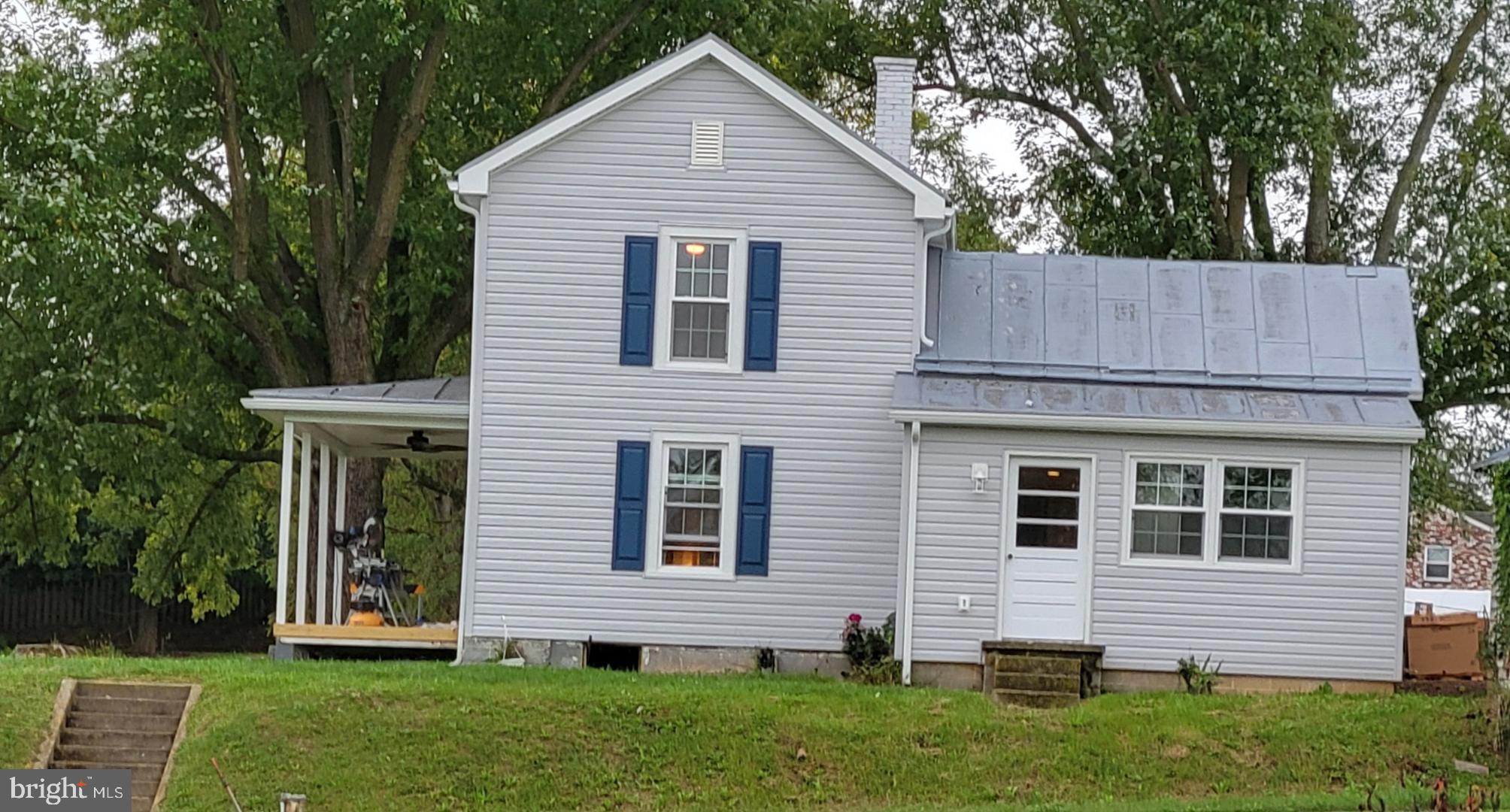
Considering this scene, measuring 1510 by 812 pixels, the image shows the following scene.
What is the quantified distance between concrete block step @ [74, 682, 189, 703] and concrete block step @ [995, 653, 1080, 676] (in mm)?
7258

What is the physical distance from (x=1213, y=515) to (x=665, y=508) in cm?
535

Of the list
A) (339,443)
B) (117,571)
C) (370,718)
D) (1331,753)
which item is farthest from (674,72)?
(117,571)

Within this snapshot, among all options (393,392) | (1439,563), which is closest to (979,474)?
(393,392)

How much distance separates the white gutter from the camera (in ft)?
65.0

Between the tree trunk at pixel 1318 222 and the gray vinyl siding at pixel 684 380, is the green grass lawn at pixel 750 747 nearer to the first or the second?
the gray vinyl siding at pixel 684 380

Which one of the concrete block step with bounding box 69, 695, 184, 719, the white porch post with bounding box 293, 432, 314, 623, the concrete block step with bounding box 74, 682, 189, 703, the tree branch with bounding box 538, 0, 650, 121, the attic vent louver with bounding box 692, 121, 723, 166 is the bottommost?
the concrete block step with bounding box 69, 695, 184, 719

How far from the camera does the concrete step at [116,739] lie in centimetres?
1747

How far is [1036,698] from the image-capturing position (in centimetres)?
1897

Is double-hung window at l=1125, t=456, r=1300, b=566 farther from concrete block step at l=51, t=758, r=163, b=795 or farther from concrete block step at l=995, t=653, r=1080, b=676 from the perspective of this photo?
concrete block step at l=51, t=758, r=163, b=795

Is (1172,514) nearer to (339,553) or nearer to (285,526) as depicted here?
(285,526)

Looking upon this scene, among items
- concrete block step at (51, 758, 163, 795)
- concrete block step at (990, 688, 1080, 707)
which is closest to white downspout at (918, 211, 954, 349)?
concrete block step at (990, 688, 1080, 707)

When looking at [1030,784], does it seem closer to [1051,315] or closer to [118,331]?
[1051,315]

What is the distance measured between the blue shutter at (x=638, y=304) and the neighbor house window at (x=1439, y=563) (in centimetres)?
3752

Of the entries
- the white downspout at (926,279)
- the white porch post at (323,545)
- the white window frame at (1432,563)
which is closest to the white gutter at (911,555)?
→ the white downspout at (926,279)
